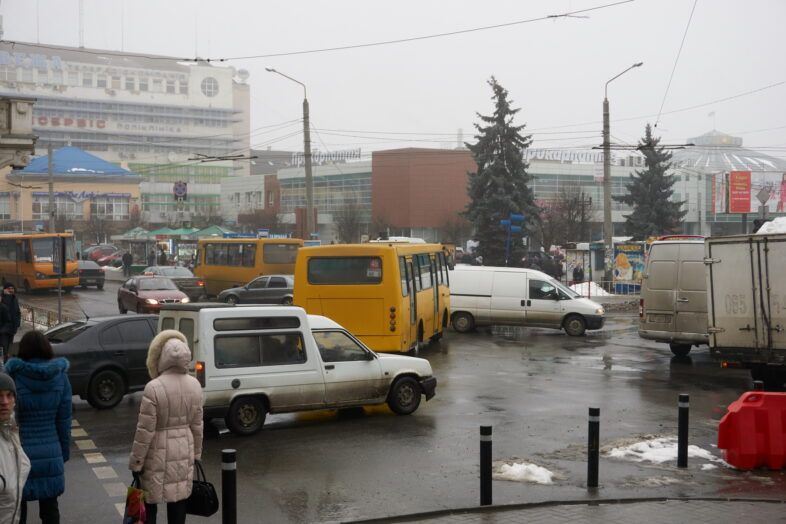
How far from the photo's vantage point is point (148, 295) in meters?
30.1

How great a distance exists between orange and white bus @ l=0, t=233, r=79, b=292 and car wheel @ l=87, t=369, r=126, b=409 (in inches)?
1138

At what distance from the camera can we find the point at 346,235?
88.4 m

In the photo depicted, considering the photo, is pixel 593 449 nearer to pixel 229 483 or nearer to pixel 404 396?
pixel 229 483

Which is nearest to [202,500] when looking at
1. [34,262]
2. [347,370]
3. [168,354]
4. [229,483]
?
[229,483]

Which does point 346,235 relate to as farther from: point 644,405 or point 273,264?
point 644,405

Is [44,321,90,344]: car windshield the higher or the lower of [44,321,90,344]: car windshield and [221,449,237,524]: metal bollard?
the higher

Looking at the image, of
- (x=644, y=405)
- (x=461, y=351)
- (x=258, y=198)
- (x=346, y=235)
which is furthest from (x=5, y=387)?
(x=258, y=198)

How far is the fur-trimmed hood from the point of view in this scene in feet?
20.7

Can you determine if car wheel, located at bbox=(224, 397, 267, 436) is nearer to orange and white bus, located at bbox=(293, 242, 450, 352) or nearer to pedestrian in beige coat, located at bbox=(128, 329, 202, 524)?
pedestrian in beige coat, located at bbox=(128, 329, 202, 524)

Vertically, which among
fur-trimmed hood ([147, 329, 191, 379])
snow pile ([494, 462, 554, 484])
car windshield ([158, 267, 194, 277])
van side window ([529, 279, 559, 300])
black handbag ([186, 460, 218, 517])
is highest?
fur-trimmed hood ([147, 329, 191, 379])

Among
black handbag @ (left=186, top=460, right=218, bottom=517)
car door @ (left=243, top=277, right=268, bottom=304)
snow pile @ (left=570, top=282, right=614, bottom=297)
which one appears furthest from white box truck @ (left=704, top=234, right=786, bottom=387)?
snow pile @ (left=570, top=282, right=614, bottom=297)

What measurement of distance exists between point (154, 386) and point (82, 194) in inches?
4410

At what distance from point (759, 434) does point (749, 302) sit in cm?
544

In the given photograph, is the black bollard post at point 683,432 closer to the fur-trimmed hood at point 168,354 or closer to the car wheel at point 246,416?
the car wheel at point 246,416
